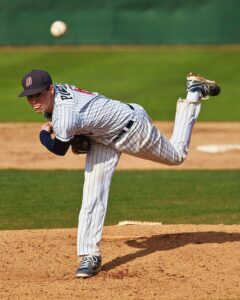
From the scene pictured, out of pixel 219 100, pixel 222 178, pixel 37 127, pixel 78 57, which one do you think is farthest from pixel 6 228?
pixel 78 57

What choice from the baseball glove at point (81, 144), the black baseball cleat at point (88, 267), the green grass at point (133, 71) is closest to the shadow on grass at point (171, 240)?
the black baseball cleat at point (88, 267)

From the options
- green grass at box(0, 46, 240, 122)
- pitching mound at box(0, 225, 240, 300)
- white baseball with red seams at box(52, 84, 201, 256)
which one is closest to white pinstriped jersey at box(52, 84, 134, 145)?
white baseball with red seams at box(52, 84, 201, 256)

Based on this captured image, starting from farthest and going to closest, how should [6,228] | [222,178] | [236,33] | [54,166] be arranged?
[236,33] < [54,166] < [222,178] < [6,228]

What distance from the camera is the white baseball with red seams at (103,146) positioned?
6.84 meters

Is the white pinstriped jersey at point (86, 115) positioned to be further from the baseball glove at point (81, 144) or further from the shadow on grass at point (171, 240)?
the shadow on grass at point (171, 240)

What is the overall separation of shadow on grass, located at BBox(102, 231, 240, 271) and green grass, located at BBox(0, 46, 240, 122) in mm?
10992

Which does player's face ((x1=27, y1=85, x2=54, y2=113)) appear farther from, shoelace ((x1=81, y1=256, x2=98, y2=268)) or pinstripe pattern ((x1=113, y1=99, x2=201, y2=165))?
shoelace ((x1=81, y1=256, x2=98, y2=268))

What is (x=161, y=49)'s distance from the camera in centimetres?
2486

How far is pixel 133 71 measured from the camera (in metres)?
23.5

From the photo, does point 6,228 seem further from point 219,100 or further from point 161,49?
point 161,49

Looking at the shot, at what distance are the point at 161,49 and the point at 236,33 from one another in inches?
90.3

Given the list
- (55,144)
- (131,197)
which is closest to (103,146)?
(55,144)

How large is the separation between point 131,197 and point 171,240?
290 cm

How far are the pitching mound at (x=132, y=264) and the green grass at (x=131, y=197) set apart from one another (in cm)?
105
